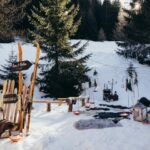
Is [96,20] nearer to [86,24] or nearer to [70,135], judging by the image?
[86,24]

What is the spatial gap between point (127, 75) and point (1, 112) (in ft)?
49.0

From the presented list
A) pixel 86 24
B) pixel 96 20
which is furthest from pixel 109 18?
pixel 86 24

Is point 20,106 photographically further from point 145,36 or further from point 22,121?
point 145,36

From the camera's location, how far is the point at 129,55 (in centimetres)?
2881

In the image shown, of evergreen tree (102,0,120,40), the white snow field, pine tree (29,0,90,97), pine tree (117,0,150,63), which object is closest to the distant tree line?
evergreen tree (102,0,120,40)

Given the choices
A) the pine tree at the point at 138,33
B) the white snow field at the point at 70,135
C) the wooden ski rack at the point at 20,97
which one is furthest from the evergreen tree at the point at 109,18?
the wooden ski rack at the point at 20,97

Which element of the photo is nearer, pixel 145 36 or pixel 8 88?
pixel 8 88

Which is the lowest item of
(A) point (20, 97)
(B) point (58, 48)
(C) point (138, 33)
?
(A) point (20, 97)

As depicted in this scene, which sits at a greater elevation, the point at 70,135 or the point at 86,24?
the point at 86,24

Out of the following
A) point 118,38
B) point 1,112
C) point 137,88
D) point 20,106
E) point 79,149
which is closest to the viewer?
point 79,149

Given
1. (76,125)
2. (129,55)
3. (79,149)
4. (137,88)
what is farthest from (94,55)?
(79,149)

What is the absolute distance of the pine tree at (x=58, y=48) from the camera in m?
20.6

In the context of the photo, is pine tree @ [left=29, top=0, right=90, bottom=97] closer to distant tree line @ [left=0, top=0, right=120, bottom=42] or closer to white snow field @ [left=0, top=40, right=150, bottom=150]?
white snow field @ [left=0, top=40, right=150, bottom=150]

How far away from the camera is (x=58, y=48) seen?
20.6 m
